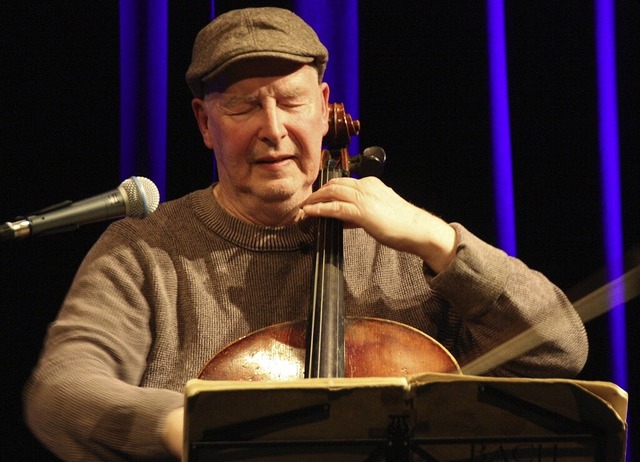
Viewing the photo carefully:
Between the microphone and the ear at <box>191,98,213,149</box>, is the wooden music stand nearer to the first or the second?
the microphone

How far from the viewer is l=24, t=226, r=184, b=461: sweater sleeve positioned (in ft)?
4.04

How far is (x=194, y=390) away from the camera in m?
0.87

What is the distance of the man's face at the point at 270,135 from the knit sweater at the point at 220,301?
0.29 ft

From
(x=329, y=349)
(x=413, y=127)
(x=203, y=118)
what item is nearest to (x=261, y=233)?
(x=203, y=118)

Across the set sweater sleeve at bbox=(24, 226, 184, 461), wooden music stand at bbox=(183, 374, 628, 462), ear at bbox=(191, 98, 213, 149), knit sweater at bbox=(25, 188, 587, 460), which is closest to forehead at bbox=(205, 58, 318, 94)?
ear at bbox=(191, 98, 213, 149)

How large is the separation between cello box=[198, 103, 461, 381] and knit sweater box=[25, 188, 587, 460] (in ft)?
0.53

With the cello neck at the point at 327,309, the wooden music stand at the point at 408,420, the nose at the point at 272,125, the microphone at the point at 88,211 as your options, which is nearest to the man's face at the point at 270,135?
the nose at the point at 272,125

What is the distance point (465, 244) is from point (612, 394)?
24.6 inches

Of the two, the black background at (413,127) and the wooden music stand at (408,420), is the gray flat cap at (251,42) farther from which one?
the wooden music stand at (408,420)

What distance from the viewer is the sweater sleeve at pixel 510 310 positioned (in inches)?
60.6

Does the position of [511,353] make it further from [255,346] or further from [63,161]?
[63,161]

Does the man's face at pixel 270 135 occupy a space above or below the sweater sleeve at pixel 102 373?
above

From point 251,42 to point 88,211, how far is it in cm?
73

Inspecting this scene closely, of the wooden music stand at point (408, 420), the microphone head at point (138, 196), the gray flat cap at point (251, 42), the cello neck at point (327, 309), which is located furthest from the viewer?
the gray flat cap at point (251, 42)
